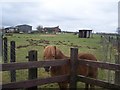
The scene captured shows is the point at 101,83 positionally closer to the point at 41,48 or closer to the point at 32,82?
the point at 32,82

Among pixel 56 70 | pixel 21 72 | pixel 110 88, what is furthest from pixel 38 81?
pixel 21 72

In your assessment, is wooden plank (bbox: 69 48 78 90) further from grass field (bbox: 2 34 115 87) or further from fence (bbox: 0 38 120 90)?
grass field (bbox: 2 34 115 87)

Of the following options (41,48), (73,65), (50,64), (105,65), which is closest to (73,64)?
(73,65)

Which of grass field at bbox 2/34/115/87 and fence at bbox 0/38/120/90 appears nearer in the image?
fence at bbox 0/38/120/90

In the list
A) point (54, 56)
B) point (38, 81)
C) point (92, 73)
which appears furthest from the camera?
point (92, 73)

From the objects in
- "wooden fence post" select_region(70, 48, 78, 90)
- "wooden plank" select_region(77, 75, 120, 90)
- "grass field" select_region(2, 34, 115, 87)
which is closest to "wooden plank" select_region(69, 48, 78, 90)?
"wooden fence post" select_region(70, 48, 78, 90)

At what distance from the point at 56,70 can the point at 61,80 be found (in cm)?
47

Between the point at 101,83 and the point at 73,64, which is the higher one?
the point at 73,64

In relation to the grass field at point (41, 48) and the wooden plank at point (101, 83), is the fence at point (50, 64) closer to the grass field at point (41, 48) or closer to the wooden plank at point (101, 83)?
the wooden plank at point (101, 83)

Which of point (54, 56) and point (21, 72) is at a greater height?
point (54, 56)

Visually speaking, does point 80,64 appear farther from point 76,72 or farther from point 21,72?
point 21,72

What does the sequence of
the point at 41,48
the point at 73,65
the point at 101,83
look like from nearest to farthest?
the point at 101,83 → the point at 73,65 → the point at 41,48

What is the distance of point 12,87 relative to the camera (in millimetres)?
4547

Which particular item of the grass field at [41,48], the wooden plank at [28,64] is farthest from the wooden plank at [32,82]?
the grass field at [41,48]
